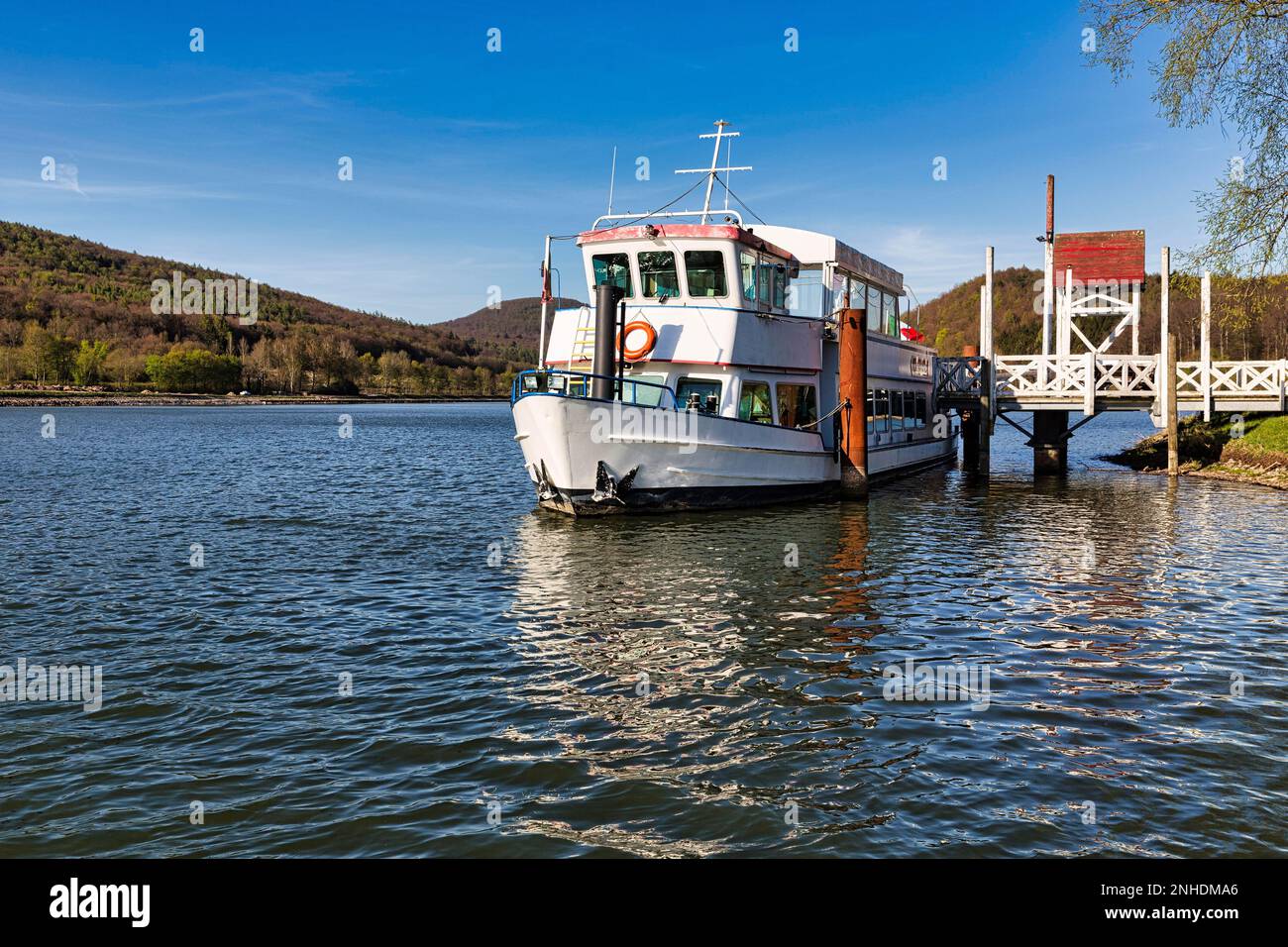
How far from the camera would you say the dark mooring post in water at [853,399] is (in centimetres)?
2597

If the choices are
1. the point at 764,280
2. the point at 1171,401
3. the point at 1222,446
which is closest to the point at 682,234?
the point at 764,280

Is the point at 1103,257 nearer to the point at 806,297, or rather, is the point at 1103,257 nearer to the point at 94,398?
the point at 806,297

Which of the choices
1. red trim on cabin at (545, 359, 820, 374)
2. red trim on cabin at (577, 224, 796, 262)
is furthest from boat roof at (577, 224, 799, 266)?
red trim on cabin at (545, 359, 820, 374)

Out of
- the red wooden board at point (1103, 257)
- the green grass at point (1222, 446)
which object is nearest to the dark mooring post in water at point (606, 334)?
the green grass at point (1222, 446)

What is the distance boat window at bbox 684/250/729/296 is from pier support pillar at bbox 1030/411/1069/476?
17580 millimetres

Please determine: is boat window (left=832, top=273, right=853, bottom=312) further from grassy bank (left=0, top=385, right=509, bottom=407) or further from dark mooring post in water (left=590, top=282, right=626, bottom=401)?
grassy bank (left=0, top=385, right=509, bottom=407)

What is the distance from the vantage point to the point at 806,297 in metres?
27.2

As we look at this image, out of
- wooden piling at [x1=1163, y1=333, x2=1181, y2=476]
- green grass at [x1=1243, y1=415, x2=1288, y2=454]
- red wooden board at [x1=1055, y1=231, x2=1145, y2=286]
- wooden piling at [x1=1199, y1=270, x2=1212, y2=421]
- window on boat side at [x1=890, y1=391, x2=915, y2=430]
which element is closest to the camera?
wooden piling at [x1=1199, y1=270, x2=1212, y2=421]

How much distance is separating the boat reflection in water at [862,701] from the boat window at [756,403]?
590 cm

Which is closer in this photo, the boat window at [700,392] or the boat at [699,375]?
the boat at [699,375]

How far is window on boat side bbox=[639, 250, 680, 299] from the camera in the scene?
2383 centimetres

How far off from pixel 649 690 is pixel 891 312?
26347 mm

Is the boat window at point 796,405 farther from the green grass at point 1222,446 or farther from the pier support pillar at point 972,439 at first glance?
the green grass at point 1222,446
